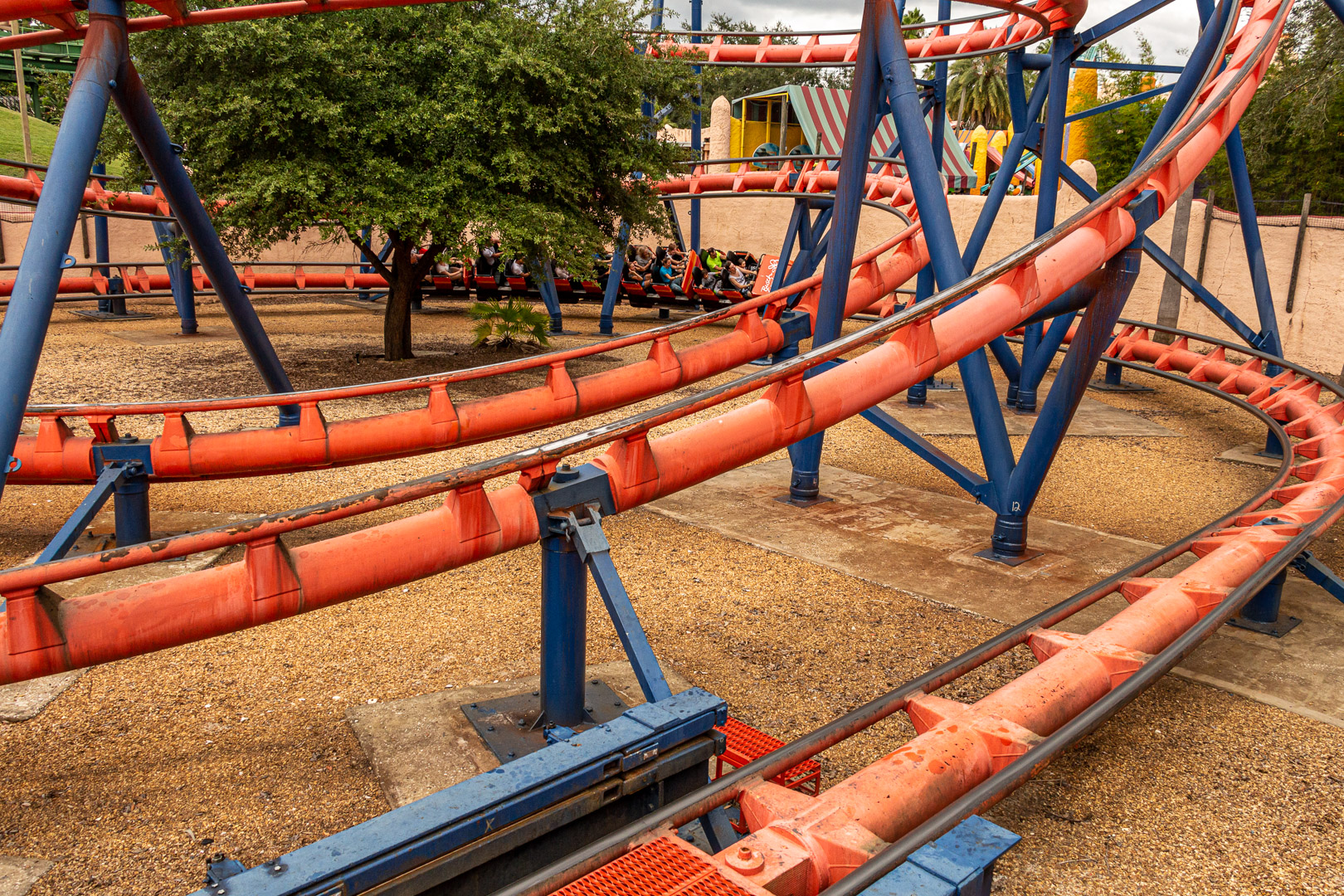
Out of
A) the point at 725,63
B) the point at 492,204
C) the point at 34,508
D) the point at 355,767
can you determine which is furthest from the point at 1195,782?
the point at 725,63

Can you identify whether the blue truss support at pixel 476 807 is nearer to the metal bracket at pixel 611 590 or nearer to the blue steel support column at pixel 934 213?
the metal bracket at pixel 611 590

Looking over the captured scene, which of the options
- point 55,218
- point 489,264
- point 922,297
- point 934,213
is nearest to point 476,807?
point 55,218

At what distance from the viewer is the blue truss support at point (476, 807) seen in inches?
81.5

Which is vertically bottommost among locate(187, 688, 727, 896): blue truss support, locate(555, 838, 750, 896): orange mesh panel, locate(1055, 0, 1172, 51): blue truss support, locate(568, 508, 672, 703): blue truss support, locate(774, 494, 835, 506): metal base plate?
locate(774, 494, 835, 506): metal base plate

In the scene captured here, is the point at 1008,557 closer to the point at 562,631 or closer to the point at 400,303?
the point at 562,631

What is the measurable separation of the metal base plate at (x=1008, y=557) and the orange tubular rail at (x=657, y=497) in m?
1.30

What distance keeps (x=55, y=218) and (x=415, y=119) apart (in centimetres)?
704

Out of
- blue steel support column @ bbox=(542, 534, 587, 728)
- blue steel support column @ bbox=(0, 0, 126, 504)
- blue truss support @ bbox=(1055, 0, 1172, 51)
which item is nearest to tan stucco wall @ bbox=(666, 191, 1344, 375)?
blue truss support @ bbox=(1055, 0, 1172, 51)

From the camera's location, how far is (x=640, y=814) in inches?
110

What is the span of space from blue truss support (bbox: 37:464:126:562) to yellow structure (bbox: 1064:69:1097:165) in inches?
1233

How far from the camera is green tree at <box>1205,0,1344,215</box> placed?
70.5 ft

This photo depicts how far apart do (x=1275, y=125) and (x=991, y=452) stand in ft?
80.9

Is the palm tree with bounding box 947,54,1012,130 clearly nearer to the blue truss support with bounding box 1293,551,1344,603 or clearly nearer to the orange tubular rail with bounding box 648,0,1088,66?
the orange tubular rail with bounding box 648,0,1088,66

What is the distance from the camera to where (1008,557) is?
20.4 ft
